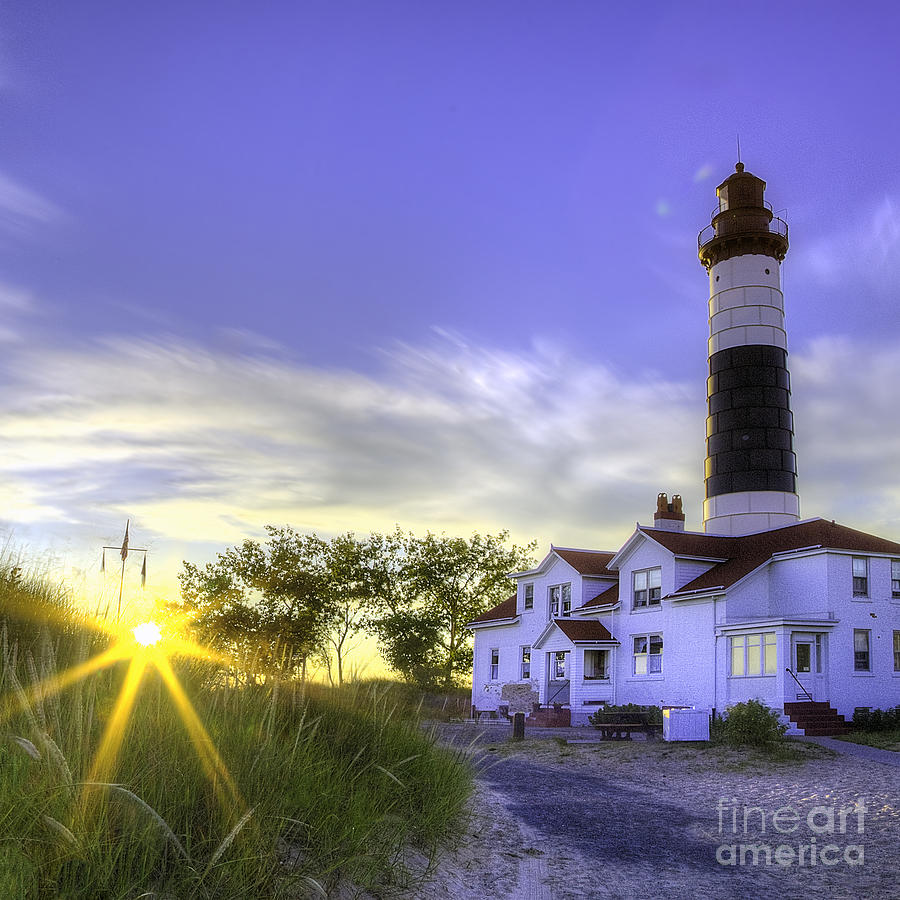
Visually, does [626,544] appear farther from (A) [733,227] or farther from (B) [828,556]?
(A) [733,227]

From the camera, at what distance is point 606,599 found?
3547cm

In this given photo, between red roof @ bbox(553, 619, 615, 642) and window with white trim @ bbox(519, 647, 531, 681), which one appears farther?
window with white trim @ bbox(519, 647, 531, 681)

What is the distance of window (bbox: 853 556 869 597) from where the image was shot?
91.7 feet

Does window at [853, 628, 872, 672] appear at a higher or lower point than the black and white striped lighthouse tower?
lower

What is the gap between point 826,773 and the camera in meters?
16.3

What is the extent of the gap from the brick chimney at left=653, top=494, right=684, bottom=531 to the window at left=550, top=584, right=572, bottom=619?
4821 millimetres

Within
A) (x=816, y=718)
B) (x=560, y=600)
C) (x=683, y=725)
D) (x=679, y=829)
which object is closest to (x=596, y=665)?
(x=560, y=600)

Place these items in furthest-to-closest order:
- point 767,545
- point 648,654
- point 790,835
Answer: point 648,654 → point 767,545 → point 790,835

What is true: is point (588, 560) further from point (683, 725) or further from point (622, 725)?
point (683, 725)

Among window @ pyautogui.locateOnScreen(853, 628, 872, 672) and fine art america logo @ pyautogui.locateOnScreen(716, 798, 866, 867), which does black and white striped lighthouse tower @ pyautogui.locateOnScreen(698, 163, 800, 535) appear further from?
fine art america logo @ pyautogui.locateOnScreen(716, 798, 866, 867)

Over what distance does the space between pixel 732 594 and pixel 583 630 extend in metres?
→ 7.16

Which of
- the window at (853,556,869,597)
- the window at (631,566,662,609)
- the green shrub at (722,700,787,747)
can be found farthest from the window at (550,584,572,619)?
the green shrub at (722,700,787,747)

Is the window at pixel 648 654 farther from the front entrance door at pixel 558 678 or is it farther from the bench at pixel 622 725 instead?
the bench at pixel 622 725

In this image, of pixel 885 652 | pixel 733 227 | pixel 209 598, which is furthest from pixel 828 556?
pixel 209 598
